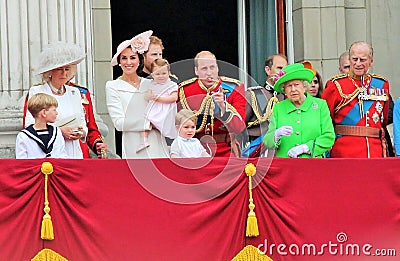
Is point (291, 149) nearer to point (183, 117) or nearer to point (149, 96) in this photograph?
point (183, 117)

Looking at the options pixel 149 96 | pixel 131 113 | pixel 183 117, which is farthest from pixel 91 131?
pixel 183 117

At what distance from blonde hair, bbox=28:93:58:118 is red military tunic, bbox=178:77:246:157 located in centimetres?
134

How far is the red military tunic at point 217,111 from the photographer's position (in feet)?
39.8

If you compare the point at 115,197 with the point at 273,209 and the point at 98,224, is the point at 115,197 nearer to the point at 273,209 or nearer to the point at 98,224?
the point at 98,224

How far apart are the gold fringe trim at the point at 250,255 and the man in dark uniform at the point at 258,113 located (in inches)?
39.8

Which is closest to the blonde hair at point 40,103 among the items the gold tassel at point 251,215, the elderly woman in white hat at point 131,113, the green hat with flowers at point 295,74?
the elderly woman in white hat at point 131,113

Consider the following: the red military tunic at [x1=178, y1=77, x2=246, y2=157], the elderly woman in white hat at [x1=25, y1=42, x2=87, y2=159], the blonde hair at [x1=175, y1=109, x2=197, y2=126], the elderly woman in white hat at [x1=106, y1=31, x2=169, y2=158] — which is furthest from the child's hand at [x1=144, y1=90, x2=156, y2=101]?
the elderly woman in white hat at [x1=25, y1=42, x2=87, y2=159]

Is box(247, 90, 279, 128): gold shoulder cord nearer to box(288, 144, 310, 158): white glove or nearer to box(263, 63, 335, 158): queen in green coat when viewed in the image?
box(263, 63, 335, 158): queen in green coat

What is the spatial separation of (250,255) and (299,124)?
1.40m

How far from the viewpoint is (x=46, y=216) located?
11055mm

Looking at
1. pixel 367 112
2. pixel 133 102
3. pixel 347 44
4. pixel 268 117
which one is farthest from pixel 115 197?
pixel 347 44

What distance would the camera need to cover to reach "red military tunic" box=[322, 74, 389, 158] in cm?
1262

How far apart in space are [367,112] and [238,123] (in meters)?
1.36

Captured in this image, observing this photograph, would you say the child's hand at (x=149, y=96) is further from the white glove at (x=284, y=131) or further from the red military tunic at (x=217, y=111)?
the white glove at (x=284, y=131)
